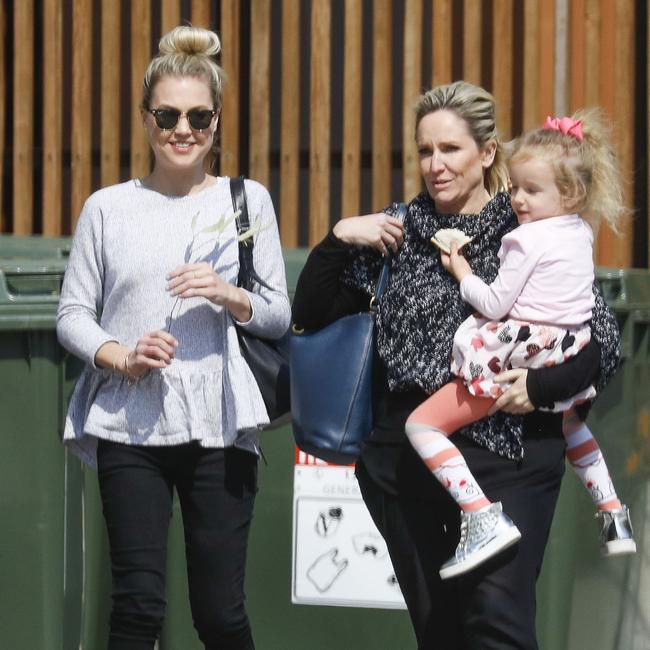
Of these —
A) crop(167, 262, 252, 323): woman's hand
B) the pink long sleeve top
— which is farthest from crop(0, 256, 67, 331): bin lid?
the pink long sleeve top

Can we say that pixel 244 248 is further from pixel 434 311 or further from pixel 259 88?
pixel 259 88

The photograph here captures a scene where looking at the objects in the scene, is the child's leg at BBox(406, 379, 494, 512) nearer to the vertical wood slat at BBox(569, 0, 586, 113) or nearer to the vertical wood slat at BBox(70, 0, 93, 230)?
the vertical wood slat at BBox(569, 0, 586, 113)

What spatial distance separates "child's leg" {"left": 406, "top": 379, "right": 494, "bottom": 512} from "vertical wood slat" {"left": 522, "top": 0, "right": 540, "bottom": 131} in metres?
3.59

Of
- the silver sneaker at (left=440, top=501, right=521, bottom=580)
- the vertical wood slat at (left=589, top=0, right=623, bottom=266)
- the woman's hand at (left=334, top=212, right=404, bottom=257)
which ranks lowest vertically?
the silver sneaker at (left=440, top=501, right=521, bottom=580)

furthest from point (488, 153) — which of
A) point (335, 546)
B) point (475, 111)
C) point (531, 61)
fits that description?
point (531, 61)

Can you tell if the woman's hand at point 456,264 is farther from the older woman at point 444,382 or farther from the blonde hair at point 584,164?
the blonde hair at point 584,164

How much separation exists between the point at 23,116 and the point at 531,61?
2274mm

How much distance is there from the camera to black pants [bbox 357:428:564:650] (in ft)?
9.23

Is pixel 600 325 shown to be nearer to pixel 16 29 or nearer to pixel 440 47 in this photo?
pixel 440 47

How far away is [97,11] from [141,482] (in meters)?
4.23

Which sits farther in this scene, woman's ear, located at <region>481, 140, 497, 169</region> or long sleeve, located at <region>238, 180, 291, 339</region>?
long sleeve, located at <region>238, 180, 291, 339</region>

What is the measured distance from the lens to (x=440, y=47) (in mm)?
6336

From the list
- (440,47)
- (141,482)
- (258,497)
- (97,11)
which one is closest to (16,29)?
(97,11)

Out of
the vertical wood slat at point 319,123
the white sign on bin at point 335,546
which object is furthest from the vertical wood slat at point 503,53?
the white sign on bin at point 335,546
